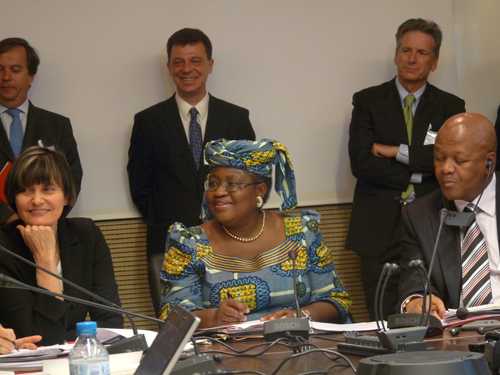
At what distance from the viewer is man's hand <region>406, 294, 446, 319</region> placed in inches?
136

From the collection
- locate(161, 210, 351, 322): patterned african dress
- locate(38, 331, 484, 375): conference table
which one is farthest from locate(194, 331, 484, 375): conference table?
locate(161, 210, 351, 322): patterned african dress

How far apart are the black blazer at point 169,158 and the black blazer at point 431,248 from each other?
6.35 feet

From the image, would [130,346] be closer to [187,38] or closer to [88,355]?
[88,355]

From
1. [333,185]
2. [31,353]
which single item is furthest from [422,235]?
[333,185]

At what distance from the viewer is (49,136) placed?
18.7 ft

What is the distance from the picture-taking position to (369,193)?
19.9 feet

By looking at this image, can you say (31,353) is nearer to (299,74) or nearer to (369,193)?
(369,193)

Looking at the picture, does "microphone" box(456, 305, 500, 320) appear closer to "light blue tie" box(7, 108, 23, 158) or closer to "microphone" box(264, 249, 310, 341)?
"microphone" box(264, 249, 310, 341)

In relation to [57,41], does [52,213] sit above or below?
below

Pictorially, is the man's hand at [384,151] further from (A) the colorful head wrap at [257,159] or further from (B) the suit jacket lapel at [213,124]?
(A) the colorful head wrap at [257,159]

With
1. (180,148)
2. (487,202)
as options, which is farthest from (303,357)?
(180,148)

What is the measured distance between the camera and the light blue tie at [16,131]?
5.66 meters

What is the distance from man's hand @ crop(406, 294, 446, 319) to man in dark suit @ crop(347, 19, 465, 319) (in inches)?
83.9

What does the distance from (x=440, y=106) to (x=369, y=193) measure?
25.3 inches
